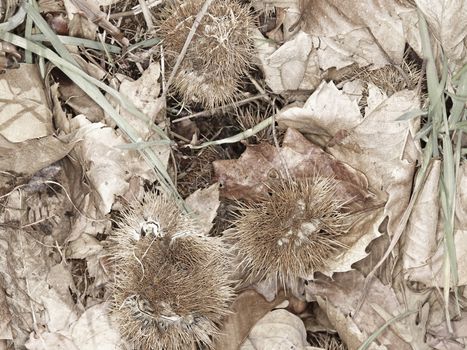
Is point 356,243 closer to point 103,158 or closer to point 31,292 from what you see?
point 103,158

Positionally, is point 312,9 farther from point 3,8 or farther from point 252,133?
point 3,8

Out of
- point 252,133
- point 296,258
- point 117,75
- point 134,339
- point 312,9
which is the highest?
point 312,9

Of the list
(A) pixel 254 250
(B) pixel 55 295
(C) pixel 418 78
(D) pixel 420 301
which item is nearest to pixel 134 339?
(B) pixel 55 295

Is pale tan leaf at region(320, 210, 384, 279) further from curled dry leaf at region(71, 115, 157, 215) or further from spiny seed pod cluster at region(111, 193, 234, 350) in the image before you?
curled dry leaf at region(71, 115, 157, 215)

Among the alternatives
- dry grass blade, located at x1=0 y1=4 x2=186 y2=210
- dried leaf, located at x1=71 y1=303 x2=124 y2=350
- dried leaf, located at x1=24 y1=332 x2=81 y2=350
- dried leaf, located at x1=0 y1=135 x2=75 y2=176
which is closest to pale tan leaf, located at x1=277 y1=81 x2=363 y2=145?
dry grass blade, located at x1=0 y1=4 x2=186 y2=210

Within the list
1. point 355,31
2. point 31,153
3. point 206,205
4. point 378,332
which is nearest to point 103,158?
point 31,153

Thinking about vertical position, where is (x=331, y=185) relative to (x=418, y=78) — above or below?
below
